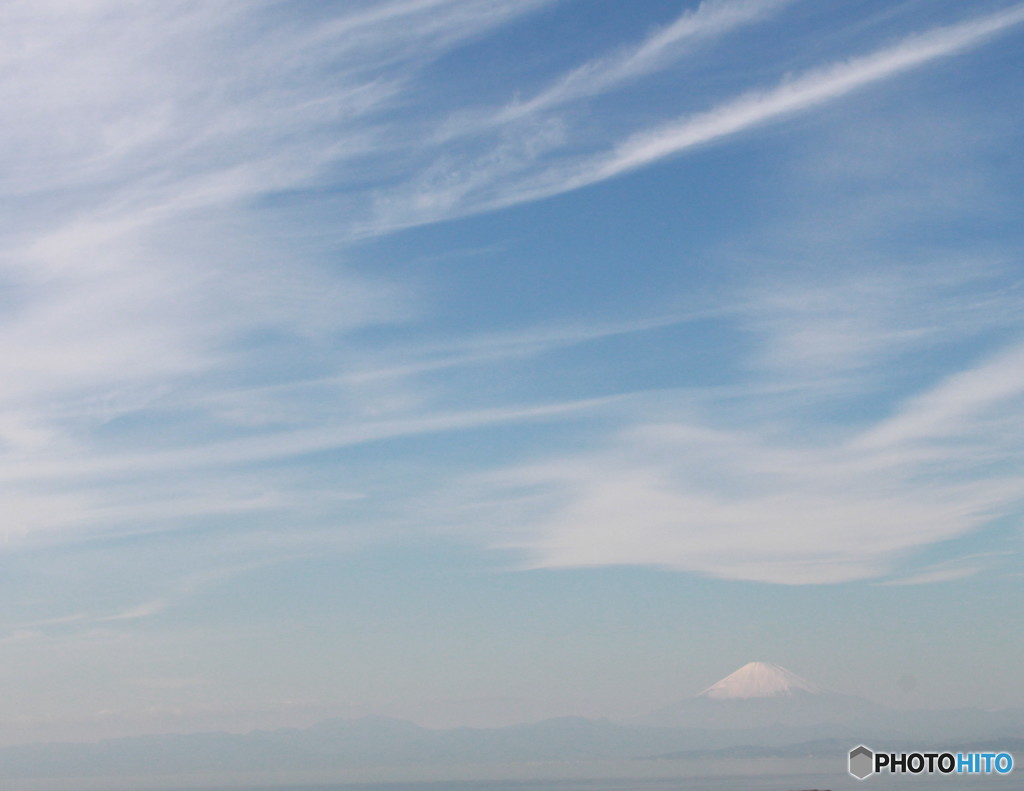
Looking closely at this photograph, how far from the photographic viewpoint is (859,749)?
105250mm

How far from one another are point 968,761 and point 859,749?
11.3m

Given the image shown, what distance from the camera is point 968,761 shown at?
10175 cm
